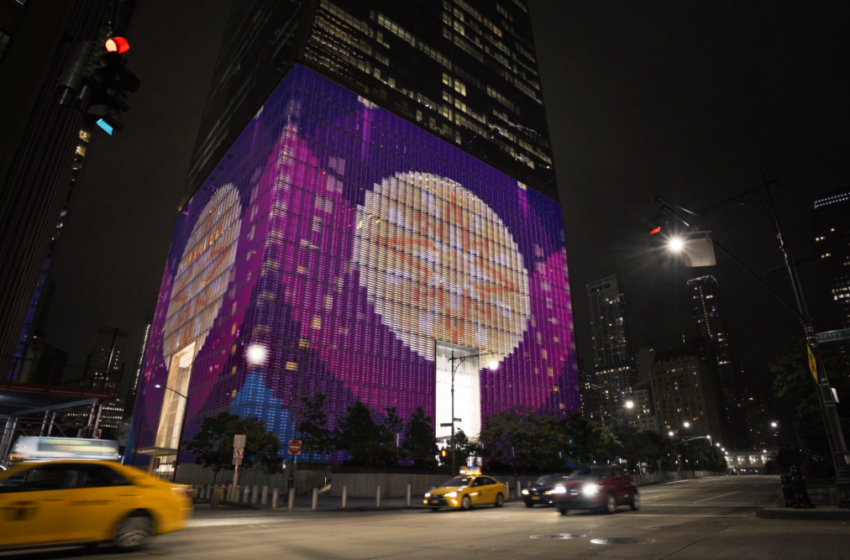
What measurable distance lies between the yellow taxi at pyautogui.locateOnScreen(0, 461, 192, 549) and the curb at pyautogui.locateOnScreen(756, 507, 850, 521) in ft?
52.7

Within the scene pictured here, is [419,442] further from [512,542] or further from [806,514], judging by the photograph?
[512,542]

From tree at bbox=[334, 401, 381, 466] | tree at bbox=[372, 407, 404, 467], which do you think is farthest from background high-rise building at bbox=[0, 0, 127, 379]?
tree at bbox=[334, 401, 381, 466]

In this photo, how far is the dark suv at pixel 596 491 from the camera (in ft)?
59.2

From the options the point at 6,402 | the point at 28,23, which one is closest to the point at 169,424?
the point at 6,402

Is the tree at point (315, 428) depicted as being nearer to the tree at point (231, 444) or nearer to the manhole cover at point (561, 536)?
the tree at point (231, 444)

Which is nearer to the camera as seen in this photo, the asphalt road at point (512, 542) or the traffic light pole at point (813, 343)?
the asphalt road at point (512, 542)

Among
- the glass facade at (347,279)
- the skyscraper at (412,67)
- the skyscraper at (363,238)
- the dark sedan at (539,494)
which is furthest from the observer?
the skyscraper at (412,67)

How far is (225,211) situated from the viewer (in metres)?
74.0

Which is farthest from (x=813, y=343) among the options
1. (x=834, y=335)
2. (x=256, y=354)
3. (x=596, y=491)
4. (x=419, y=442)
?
(x=256, y=354)

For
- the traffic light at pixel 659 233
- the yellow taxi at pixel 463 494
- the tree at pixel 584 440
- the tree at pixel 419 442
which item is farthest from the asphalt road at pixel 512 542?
the tree at pixel 584 440

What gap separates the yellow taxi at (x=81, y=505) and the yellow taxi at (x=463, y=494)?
1520 centimetres

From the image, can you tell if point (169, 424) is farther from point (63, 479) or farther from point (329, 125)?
point (63, 479)

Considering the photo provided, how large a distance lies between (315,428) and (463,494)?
30.9m

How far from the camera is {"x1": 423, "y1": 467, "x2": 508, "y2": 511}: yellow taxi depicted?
23.6m
